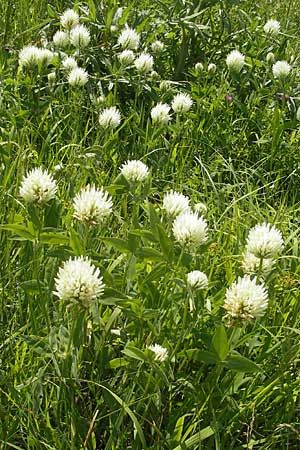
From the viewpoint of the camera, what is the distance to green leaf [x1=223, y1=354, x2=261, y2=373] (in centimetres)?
133

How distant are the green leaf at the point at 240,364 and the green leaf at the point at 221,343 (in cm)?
1

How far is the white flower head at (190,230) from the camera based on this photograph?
1366 millimetres

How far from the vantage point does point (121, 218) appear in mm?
2002

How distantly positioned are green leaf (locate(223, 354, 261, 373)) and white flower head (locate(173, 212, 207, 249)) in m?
0.21

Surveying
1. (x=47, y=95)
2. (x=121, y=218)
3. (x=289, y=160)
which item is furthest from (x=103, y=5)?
(x=121, y=218)

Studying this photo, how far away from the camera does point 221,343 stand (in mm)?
1335

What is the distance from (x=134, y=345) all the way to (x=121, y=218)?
61 centimetres

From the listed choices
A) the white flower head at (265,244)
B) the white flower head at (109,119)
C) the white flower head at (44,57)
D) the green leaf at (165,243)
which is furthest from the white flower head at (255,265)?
the white flower head at (44,57)

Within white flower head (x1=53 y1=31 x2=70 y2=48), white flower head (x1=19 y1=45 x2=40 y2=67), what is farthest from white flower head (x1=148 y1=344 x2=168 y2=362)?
white flower head (x1=53 y1=31 x2=70 y2=48)

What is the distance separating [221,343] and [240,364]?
54mm

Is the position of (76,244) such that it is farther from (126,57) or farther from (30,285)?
(126,57)

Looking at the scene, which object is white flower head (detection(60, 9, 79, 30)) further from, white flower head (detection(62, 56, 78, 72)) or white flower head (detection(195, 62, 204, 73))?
white flower head (detection(195, 62, 204, 73))

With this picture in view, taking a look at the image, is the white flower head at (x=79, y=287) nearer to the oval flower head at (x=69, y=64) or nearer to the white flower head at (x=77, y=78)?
the white flower head at (x=77, y=78)

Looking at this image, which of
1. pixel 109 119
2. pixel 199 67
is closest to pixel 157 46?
pixel 199 67
